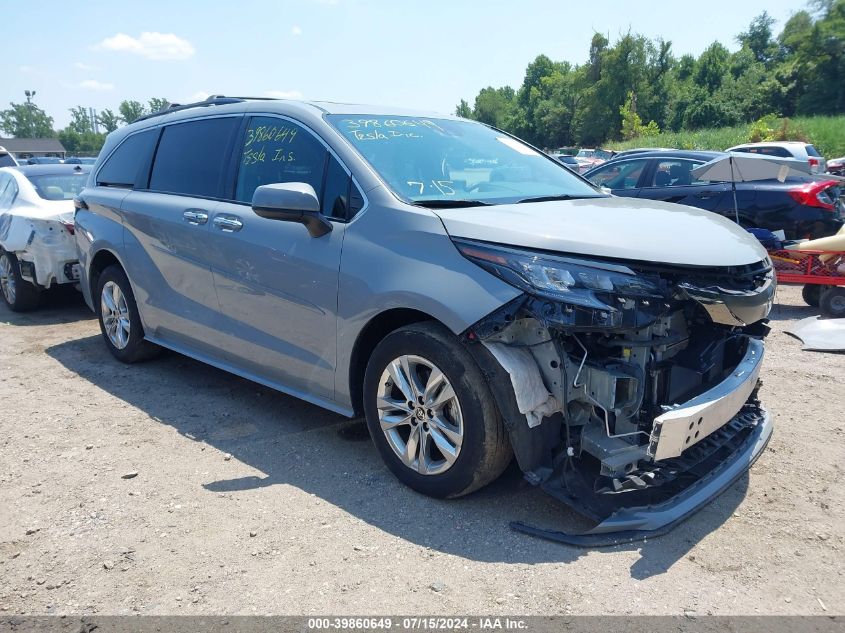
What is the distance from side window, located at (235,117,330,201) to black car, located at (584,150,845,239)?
566 centimetres

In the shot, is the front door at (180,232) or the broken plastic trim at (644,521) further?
the front door at (180,232)

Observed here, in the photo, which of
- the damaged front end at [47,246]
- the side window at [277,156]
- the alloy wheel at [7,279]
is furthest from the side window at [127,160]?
the alloy wheel at [7,279]

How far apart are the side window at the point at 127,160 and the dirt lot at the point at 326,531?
6.48ft

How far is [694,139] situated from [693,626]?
47.3 m

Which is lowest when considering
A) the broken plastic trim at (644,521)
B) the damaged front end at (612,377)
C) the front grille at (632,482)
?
the broken plastic trim at (644,521)

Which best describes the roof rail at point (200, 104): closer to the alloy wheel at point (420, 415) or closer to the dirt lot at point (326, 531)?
the dirt lot at point (326, 531)

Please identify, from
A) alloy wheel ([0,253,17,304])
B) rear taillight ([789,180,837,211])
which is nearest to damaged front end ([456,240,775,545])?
rear taillight ([789,180,837,211])

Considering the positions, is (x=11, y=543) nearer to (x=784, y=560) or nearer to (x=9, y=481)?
(x=9, y=481)

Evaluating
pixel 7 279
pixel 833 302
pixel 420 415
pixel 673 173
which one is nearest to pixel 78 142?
pixel 7 279

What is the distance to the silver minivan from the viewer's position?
2.90 meters

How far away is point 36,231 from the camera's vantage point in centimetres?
720

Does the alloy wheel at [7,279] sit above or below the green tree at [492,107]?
below

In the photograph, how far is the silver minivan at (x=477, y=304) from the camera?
2.90 meters

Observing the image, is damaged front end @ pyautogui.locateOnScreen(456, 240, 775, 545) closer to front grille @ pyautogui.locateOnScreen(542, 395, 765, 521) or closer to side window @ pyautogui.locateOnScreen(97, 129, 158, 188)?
front grille @ pyautogui.locateOnScreen(542, 395, 765, 521)
